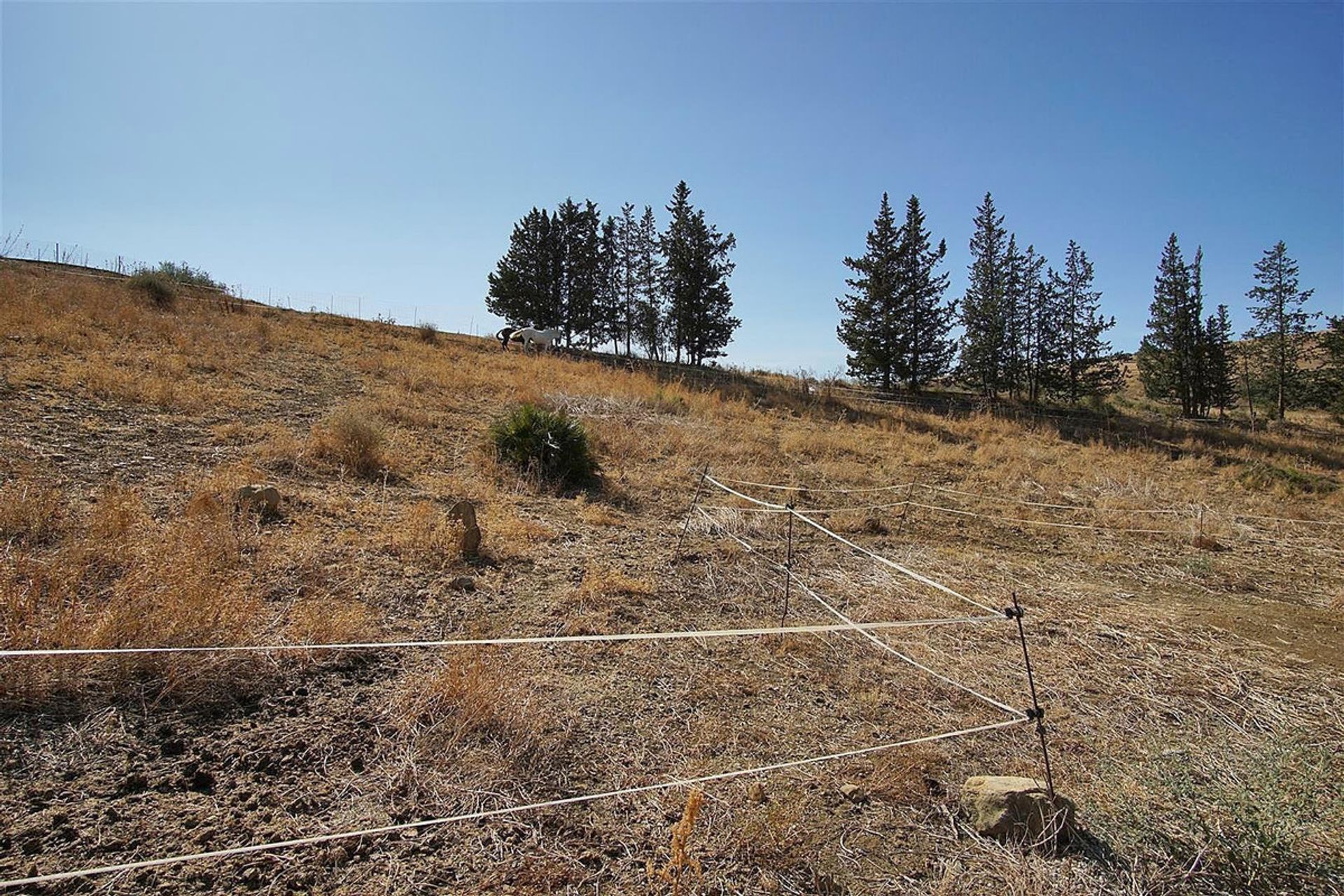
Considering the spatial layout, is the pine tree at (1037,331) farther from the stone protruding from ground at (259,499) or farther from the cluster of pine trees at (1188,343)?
the stone protruding from ground at (259,499)

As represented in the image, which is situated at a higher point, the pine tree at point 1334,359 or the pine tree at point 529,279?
the pine tree at point 529,279

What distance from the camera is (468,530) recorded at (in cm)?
524

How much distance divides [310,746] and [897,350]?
96.0 feet

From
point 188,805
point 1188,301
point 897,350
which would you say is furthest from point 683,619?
point 1188,301

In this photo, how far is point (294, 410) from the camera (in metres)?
9.16

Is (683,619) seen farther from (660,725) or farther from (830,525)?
(830,525)

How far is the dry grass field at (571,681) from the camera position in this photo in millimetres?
2260

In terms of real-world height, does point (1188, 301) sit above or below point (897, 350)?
above

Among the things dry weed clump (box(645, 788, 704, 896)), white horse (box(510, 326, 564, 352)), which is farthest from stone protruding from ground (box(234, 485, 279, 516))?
white horse (box(510, 326, 564, 352))

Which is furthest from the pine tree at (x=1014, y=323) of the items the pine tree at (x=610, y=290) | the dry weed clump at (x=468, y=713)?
the dry weed clump at (x=468, y=713)

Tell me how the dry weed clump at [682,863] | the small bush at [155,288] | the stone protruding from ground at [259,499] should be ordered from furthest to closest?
the small bush at [155,288]
the stone protruding from ground at [259,499]
the dry weed clump at [682,863]

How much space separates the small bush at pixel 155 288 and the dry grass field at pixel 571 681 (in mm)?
8306

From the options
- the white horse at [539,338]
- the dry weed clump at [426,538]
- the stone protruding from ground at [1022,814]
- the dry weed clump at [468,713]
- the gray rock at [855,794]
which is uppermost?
the white horse at [539,338]

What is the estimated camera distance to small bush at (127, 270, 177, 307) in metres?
15.7
